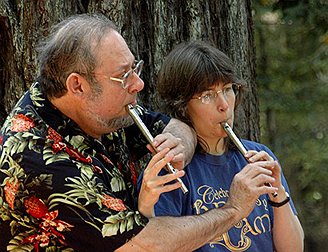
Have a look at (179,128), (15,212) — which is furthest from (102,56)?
(15,212)

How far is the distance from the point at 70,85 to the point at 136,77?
0.28 m

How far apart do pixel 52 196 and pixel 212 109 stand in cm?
85

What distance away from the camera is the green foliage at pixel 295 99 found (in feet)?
23.5

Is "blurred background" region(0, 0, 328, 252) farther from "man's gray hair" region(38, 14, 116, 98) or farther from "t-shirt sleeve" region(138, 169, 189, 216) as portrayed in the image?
"t-shirt sleeve" region(138, 169, 189, 216)

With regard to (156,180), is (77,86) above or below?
above

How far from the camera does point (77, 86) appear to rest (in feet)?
7.99

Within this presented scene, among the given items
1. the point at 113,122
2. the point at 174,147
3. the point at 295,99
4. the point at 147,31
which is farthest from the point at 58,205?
the point at 295,99

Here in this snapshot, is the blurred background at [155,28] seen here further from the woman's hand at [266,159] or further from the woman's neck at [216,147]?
the woman's hand at [266,159]

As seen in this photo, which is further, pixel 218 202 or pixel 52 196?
pixel 218 202

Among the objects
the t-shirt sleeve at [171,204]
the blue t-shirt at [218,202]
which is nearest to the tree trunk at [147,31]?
the blue t-shirt at [218,202]

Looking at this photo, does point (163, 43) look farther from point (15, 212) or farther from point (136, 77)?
point (15, 212)

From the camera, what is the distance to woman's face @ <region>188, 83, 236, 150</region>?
2.63m

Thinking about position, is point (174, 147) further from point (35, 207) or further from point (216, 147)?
point (35, 207)

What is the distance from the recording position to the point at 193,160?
2648mm
